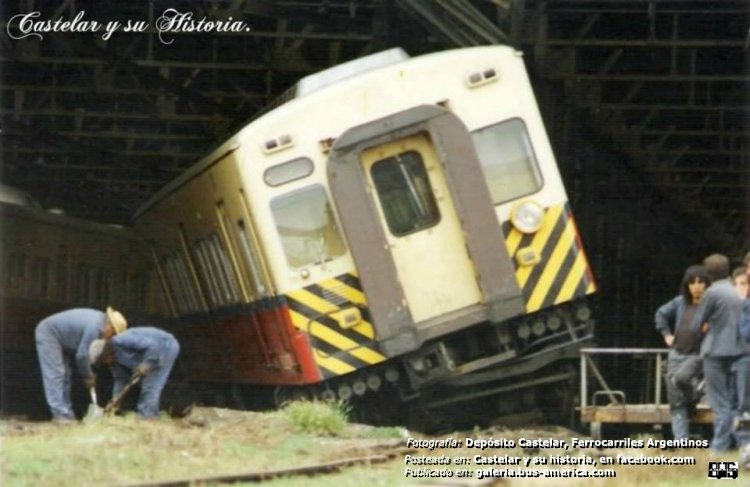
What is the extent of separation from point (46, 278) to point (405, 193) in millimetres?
6699

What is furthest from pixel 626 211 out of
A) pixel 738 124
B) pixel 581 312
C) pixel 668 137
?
pixel 581 312

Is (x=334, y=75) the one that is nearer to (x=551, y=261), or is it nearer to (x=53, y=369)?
(x=551, y=261)

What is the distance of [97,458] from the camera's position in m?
10.4

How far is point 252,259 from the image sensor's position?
14477 millimetres

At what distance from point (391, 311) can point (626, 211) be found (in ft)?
36.9

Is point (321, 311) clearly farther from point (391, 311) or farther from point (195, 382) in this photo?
point (195, 382)

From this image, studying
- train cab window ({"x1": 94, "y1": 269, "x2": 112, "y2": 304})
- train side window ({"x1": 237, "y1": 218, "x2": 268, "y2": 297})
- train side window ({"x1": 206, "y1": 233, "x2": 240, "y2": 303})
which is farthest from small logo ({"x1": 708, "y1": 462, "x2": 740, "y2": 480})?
train cab window ({"x1": 94, "y1": 269, "x2": 112, "y2": 304})

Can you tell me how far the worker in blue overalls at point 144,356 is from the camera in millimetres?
13750

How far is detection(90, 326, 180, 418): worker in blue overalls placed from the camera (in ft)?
45.1

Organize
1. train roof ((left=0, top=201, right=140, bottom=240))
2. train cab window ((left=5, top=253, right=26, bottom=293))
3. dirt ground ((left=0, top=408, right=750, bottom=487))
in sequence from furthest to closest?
1. train roof ((left=0, top=201, right=140, bottom=240))
2. train cab window ((left=5, top=253, right=26, bottom=293))
3. dirt ground ((left=0, top=408, right=750, bottom=487))

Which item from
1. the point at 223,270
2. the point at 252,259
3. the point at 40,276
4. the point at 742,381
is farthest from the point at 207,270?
the point at 742,381

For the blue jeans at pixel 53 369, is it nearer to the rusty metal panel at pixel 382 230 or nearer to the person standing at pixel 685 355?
the rusty metal panel at pixel 382 230

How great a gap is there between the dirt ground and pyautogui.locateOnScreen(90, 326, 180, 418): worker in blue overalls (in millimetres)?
522

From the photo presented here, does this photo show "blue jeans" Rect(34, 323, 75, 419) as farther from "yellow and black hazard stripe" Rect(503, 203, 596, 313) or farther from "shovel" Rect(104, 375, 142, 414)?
"yellow and black hazard stripe" Rect(503, 203, 596, 313)
